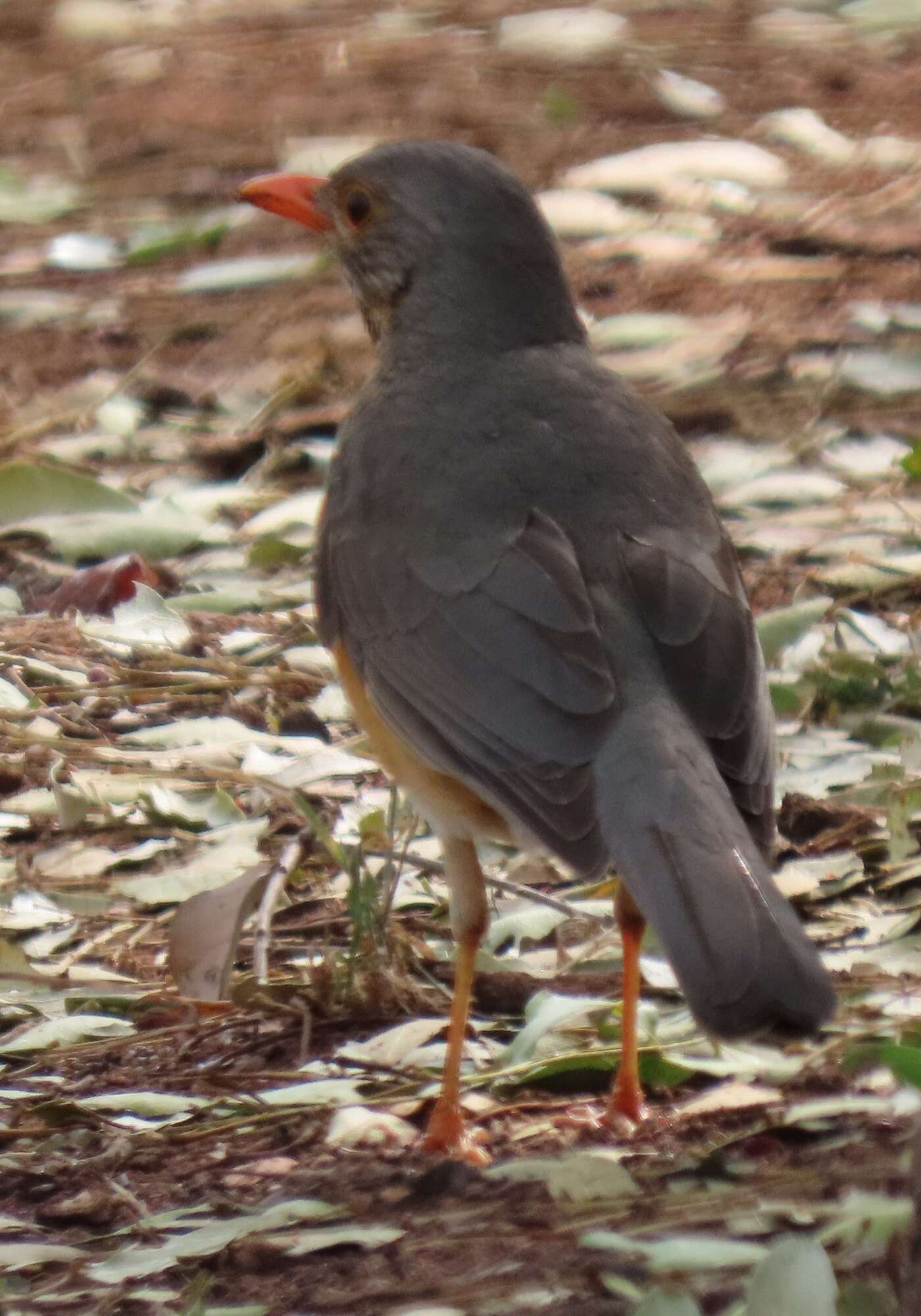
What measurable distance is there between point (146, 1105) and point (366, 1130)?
1.42 ft

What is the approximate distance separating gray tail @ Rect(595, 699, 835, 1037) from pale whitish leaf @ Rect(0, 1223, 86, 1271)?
1116 millimetres

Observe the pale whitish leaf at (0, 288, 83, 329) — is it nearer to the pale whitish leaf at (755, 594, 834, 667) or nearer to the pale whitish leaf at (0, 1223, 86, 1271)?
the pale whitish leaf at (755, 594, 834, 667)

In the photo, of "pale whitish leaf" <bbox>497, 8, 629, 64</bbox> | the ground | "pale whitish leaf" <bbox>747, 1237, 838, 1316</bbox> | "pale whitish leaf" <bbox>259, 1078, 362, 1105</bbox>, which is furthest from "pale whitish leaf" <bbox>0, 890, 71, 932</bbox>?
"pale whitish leaf" <bbox>497, 8, 629, 64</bbox>

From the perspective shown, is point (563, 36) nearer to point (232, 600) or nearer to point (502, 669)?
point (232, 600)

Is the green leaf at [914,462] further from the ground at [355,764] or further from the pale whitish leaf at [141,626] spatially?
the pale whitish leaf at [141,626]

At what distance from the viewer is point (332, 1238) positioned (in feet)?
12.8

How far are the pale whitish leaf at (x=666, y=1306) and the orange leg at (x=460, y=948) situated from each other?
4.12 feet

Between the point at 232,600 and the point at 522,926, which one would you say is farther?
the point at 232,600

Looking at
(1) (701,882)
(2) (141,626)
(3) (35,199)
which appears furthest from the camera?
(3) (35,199)

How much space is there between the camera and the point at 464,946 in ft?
15.8

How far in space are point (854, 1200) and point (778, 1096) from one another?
79cm

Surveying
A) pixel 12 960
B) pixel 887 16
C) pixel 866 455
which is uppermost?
pixel 887 16

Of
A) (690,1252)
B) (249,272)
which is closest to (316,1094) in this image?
(690,1252)

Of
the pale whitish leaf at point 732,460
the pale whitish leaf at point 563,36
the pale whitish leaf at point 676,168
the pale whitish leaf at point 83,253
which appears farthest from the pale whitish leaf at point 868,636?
the pale whitish leaf at point 563,36
